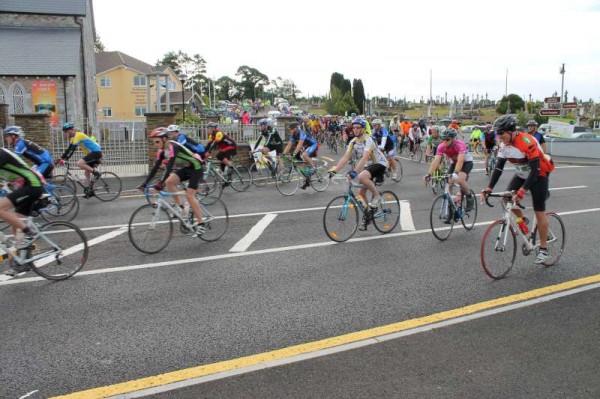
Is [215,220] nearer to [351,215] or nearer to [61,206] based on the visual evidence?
[351,215]

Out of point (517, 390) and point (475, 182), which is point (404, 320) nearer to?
point (517, 390)

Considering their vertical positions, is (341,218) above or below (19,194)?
below

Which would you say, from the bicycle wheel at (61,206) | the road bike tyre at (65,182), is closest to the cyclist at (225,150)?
the road bike tyre at (65,182)

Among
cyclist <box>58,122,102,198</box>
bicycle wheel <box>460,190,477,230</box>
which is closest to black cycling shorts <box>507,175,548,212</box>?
bicycle wheel <box>460,190,477,230</box>

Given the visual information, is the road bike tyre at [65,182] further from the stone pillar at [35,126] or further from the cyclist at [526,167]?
the cyclist at [526,167]

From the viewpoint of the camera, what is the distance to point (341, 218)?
8906 millimetres

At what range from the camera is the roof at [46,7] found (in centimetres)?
3359

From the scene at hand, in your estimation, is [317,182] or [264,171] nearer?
[317,182]

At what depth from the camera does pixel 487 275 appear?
22.4 ft

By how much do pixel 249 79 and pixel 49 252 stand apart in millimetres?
147141

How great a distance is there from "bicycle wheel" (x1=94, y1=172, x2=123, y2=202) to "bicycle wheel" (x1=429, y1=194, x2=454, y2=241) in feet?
27.5

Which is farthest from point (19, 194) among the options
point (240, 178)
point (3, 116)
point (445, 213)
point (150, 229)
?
point (3, 116)

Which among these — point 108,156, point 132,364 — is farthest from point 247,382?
point 108,156

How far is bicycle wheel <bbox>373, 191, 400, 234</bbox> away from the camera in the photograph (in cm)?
940
